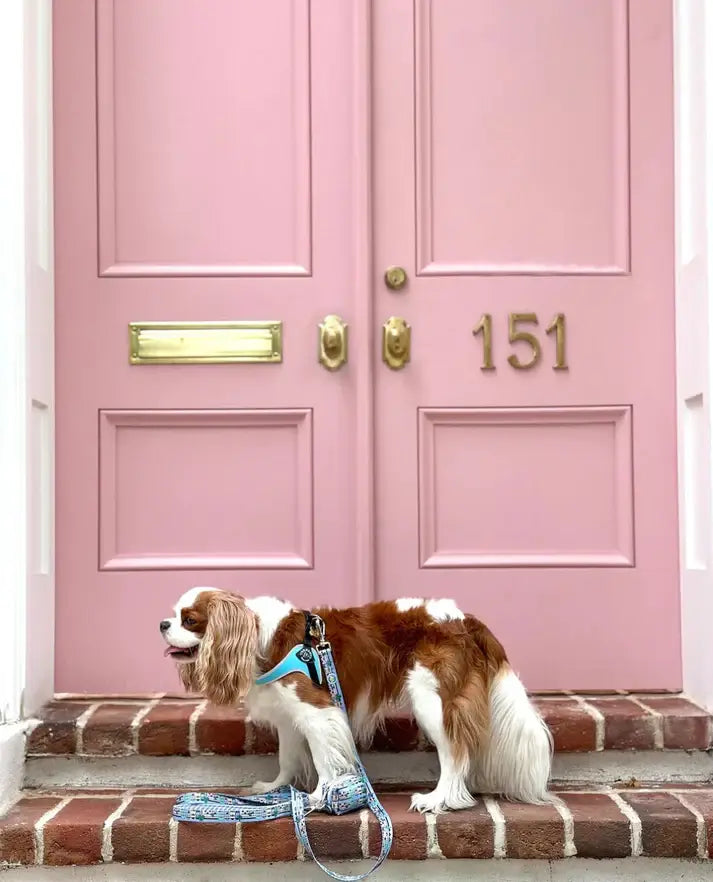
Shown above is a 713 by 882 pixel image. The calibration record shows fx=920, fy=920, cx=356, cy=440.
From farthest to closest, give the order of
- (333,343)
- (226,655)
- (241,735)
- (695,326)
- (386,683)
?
1. (333,343)
2. (695,326)
3. (241,735)
4. (386,683)
5. (226,655)

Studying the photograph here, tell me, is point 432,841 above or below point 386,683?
below

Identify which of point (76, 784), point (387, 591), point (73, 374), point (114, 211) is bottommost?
point (76, 784)

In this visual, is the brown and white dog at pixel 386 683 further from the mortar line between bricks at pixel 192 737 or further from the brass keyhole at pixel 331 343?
the brass keyhole at pixel 331 343

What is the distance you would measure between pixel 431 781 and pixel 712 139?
2002mm

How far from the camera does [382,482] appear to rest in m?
2.91

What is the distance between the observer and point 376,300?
2.94 metres

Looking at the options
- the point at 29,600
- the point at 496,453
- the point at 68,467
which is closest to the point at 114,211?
the point at 68,467

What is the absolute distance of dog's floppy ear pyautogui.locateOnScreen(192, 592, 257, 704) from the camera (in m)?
2.21

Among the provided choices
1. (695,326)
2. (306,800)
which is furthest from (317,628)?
(695,326)

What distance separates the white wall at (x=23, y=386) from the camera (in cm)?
257

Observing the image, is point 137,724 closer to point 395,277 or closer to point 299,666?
point 299,666

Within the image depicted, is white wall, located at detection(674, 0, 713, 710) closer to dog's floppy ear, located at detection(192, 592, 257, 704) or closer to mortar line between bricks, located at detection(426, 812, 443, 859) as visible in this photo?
mortar line between bricks, located at detection(426, 812, 443, 859)

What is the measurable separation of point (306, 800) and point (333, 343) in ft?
4.39

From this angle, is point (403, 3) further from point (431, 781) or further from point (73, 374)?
point (431, 781)
